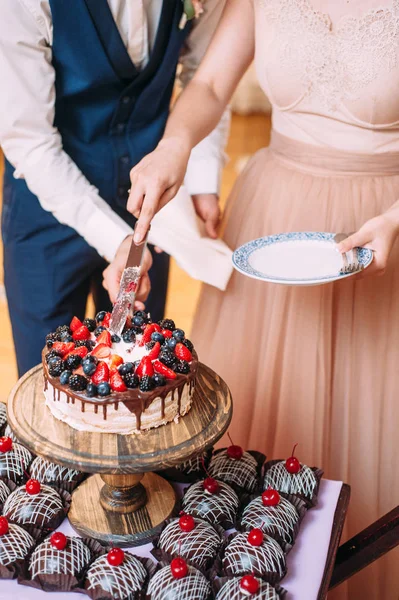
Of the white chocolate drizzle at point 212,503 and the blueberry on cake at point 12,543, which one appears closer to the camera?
the blueberry on cake at point 12,543

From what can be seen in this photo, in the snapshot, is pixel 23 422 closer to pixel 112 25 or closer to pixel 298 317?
pixel 298 317

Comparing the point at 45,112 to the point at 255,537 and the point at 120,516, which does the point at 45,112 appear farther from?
the point at 255,537

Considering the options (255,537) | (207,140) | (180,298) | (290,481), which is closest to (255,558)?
→ (255,537)

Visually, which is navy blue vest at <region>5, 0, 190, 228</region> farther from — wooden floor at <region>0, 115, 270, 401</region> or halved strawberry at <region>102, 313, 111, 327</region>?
wooden floor at <region>0, 115, 270, 401</region>

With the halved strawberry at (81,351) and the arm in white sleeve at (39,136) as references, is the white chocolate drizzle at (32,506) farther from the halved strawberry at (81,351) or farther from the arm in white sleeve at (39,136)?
the arm in white sleeve at (39,136)

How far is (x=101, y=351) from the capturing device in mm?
1228

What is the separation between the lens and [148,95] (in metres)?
1.84

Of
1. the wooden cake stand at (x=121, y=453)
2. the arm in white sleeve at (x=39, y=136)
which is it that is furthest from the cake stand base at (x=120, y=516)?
the arm in white sleeve at (x=39, y=136)

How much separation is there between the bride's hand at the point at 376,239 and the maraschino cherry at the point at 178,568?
0.69 metres

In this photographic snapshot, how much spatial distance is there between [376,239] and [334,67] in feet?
1.40

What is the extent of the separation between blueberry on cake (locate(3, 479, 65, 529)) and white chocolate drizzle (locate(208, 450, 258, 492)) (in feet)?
1.00

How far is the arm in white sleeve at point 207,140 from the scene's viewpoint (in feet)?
6.49

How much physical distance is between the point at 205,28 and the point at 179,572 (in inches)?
59.1

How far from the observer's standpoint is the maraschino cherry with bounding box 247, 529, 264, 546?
1.15 meters
